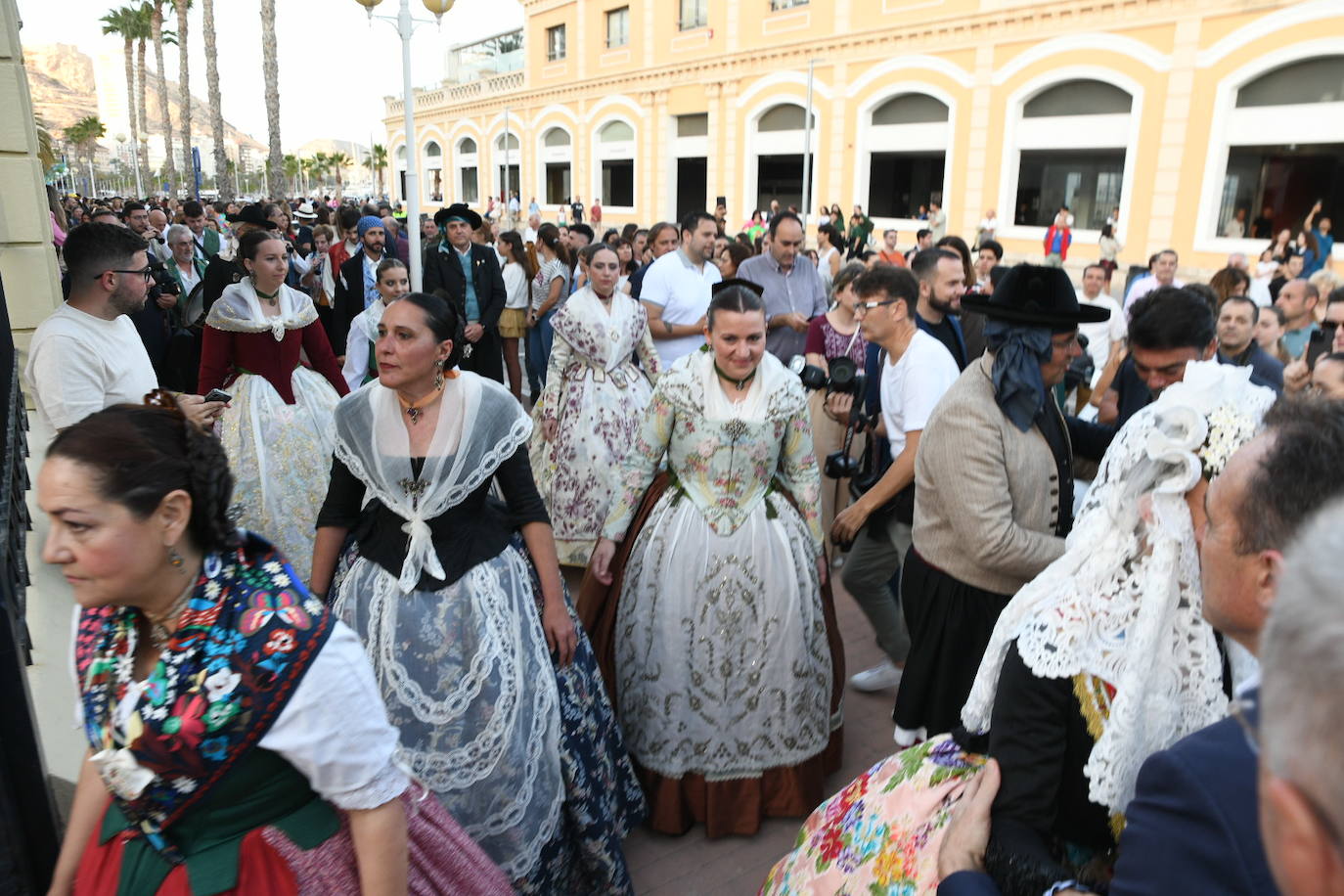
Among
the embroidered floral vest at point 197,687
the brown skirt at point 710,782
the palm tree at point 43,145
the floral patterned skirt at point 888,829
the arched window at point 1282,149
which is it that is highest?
the arched window at point 1282,149

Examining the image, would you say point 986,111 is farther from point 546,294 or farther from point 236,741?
point 236,741

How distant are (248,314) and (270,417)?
532 millimetres

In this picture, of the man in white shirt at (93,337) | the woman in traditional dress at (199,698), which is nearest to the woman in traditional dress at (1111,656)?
the woman in traditional dress at (199,698)

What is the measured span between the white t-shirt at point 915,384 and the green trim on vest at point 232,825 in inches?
106

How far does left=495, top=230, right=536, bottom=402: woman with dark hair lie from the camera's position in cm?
867

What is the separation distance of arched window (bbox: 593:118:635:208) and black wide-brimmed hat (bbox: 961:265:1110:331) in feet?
96.7

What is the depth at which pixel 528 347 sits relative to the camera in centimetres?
879

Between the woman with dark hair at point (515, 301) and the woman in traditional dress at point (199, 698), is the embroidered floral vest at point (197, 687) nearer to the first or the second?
the woman in traditional dress at point (199, 698)

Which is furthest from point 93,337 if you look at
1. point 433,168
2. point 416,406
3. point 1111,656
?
point 433,168

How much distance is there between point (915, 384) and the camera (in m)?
3.58

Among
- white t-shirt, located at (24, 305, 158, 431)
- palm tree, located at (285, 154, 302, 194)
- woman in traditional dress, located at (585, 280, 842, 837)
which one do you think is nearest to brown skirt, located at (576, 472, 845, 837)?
woman in traditional dress, located at (585, 280, 842, 837)

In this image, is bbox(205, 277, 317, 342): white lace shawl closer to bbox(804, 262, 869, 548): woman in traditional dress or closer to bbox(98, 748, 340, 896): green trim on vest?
bbox(804, 262, 869, 548): woman in traditional dress

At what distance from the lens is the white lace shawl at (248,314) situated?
172 inches

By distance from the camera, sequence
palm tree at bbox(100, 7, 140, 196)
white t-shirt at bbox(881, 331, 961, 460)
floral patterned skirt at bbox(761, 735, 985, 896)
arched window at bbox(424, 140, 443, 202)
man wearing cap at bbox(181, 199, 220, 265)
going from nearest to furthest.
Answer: floral patterned skirt at bbox(761, 735, 985, 896)
white t-shirt at bbox(881, 331, 961, 460)
man wearing cap at bbox(181, 199, 220, 265)
palm tree at bbox(100, 7, 140, 196)
arched window at bbox(424, 140, 443, 202)
